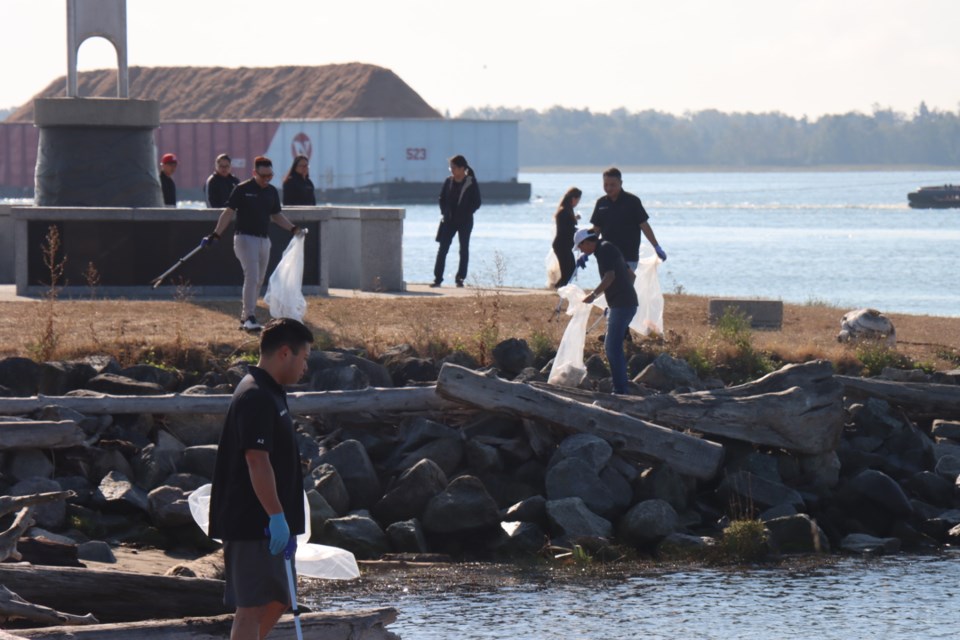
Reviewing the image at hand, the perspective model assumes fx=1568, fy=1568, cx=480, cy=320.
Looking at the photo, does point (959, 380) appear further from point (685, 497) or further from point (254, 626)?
point (254, 626)

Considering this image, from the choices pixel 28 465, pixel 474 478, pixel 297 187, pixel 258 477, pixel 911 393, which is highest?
pixel 297 187

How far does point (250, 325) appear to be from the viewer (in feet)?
49.5

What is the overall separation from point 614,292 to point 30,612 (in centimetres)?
657

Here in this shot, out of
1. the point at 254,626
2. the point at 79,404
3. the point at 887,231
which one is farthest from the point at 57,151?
the point at 887,231

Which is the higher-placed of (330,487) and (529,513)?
(330,487)

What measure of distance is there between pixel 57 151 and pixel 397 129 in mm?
73950

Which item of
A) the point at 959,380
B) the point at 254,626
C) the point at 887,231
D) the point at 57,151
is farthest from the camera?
the point at 887,231

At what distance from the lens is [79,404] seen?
12.2 meters

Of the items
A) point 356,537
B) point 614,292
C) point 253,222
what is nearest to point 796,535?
point 614,292

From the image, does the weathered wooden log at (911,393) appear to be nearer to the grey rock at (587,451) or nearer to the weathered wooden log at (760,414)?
the weathered wooden log at (760,414)

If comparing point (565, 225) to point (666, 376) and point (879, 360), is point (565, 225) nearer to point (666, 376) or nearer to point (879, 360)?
point (879, 360)

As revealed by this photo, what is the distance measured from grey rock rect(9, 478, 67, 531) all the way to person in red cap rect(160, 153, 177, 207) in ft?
30.3

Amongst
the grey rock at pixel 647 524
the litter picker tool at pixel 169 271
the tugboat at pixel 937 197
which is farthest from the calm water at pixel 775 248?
the grey rock at pixel 647 524

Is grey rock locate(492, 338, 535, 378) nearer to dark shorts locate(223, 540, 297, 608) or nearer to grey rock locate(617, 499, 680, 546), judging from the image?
grey rock locate(617, 499, 680, 546)
